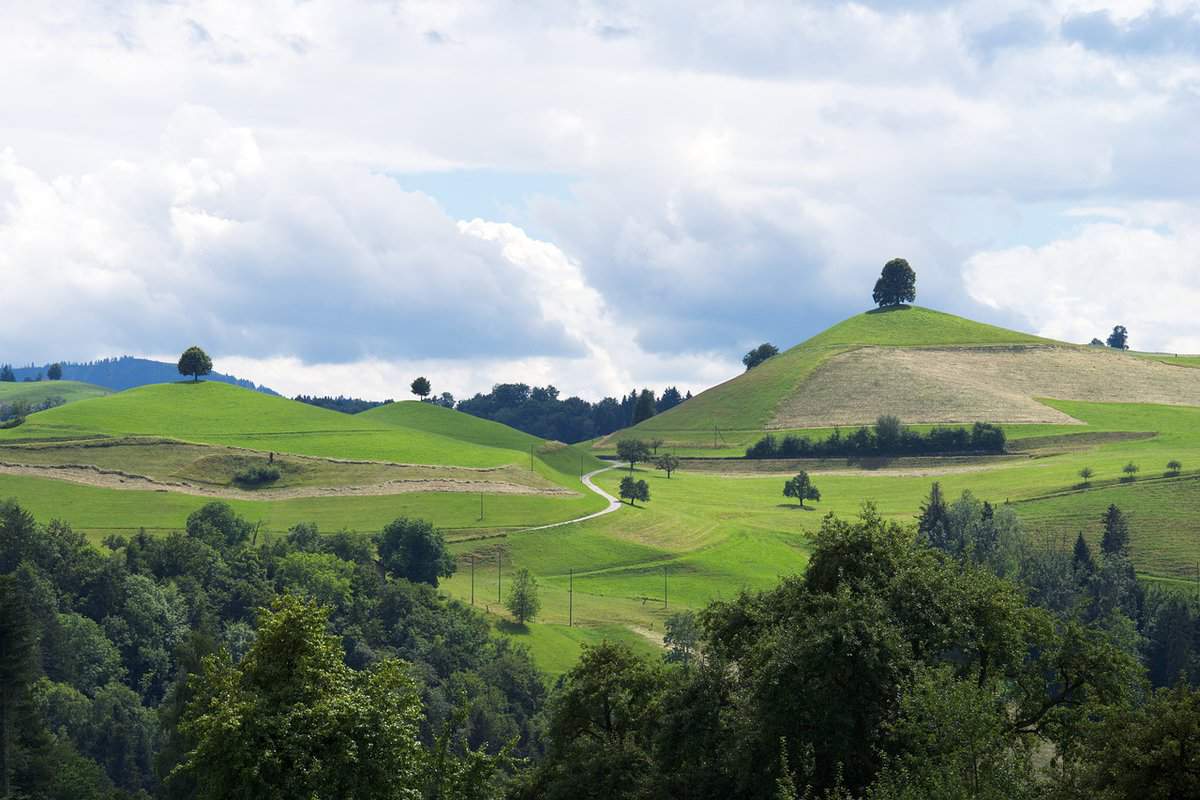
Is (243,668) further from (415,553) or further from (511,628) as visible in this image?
(415,553)

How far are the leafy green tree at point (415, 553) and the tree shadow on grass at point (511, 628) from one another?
58.2 feet

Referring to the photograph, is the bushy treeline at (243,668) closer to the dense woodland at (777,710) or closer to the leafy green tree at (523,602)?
the dense woodland at (777,710)

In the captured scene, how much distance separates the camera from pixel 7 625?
324 ft

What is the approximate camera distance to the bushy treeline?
38344 millimetres

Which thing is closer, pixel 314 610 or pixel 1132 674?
pixel 314 610

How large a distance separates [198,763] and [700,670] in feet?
77.5

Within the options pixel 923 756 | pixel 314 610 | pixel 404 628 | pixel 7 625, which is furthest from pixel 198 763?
pixel 404 628

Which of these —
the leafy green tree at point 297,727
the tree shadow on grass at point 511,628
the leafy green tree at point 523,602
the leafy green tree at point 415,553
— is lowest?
the tree shadow on grass at point 511,628

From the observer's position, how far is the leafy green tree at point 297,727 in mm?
37281

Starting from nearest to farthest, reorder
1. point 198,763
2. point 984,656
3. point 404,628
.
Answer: point 198,763
point 984,656
point 404,628

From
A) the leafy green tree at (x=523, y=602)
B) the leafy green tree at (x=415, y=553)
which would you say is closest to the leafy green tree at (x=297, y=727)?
the leafy green tree at (x=523, y=602)

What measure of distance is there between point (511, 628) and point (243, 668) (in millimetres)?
128970

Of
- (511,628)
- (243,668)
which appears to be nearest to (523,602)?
(511,628)

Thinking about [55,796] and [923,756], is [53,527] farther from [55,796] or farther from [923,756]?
[923,756]
